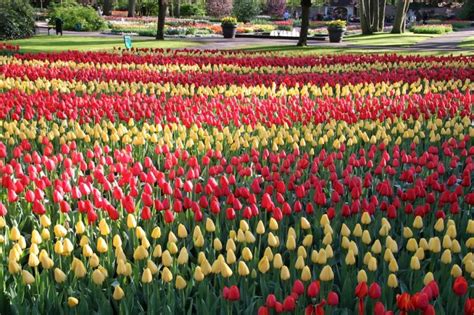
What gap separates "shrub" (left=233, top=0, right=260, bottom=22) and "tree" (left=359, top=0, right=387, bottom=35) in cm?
1621

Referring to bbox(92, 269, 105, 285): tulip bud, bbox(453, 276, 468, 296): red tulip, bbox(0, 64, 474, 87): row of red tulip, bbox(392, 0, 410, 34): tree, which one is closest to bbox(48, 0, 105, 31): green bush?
bbox(392, 0, 410, 34): tree

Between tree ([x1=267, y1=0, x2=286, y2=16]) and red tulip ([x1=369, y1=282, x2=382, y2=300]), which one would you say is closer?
red tulip ([x1=369, y1=282, x2=382, y2=300])

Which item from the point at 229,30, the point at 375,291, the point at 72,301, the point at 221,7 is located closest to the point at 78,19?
the point at 229,30

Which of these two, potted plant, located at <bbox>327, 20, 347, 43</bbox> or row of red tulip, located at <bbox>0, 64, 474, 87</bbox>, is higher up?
potted plant, located at <bbox>327, 20, 347, 43</bbox>

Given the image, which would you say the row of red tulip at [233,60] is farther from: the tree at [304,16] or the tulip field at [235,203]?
the tree at [304,16]

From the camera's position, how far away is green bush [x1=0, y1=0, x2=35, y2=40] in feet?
102

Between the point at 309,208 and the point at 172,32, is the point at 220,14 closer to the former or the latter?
the point at 172,32

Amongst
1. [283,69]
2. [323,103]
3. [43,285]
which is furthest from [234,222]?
[283,69]

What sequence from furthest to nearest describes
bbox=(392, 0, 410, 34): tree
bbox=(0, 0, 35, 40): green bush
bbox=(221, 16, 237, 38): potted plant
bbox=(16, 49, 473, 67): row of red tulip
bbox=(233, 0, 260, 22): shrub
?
bbox=(233, 0, 260, 22): shrub
bbox=(392, 0, 410, 34): tree
bbox=(221, 16, 237, 38): potted plant
bbox=(0, 0, 35, 40): green bush
bbox=(16, 49, 473, 67): row of red tulip

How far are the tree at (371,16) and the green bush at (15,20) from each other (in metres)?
18.7

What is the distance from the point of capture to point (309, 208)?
4.04m

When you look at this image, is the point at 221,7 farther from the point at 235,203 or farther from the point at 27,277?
the point at 27,277

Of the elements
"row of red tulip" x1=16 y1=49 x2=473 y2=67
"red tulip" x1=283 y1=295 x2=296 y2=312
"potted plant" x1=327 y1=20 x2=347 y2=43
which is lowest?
"red tulip" x1=283 y1=295 x2=296 y2=312

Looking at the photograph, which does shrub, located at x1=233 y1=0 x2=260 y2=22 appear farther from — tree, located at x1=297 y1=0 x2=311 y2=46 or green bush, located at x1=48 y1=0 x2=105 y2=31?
tree, located at x1=297 y1=0 x2=311 y2=46
